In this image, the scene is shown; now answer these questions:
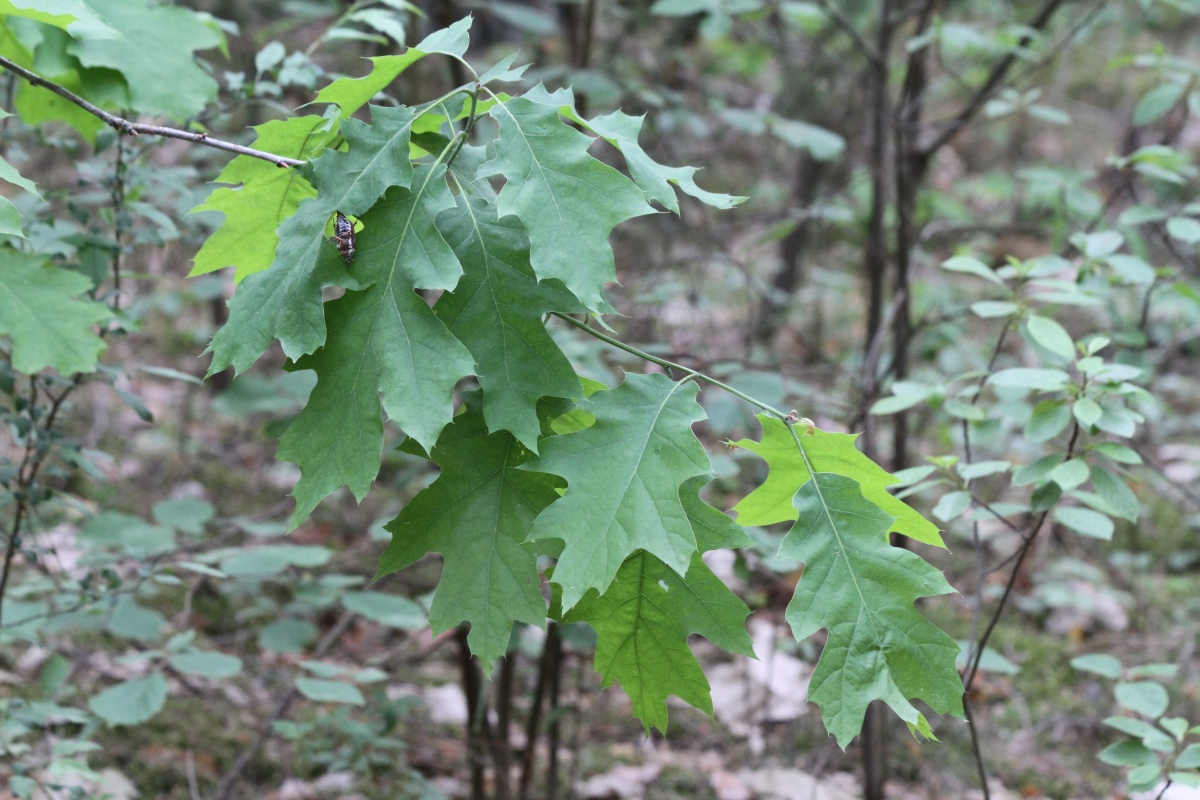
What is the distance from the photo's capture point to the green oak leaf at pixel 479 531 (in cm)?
105

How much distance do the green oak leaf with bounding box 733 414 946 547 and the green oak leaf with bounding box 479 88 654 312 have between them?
262 millimetres

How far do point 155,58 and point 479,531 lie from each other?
3.49ft

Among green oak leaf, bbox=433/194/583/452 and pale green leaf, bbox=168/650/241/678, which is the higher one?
green oak leaf, bbox=433/194/583/452

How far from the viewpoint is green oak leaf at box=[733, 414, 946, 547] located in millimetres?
1082

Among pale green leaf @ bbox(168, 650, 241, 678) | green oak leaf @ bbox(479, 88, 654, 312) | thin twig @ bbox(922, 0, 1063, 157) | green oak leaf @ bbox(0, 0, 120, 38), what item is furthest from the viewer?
thin twig @ bbox(922, 0, 1063, 157)

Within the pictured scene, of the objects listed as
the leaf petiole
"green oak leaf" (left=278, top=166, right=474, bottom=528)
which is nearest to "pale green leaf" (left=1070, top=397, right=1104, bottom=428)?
the leaf petiole

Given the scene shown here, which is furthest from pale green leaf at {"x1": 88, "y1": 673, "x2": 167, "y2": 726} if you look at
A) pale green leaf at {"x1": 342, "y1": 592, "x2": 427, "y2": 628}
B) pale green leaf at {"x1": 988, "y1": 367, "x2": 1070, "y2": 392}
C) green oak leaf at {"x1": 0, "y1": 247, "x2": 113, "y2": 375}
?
pale green leaf at {"x1": 988, "y1": 367, "x2": 1070, "y2": 392}

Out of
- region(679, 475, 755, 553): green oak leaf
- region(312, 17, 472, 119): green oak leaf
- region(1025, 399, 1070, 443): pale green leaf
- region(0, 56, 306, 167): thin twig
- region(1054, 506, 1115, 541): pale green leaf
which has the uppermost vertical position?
region(312, 17, 472, 119): green oak leaf

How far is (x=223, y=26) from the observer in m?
1.82

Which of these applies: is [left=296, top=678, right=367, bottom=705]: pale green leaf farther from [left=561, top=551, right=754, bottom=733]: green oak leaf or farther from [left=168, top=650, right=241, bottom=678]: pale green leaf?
[left=561, top=551, right=754, bottom=733]: green oak leaf

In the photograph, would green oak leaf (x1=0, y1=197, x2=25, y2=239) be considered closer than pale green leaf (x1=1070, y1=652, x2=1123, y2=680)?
Yes

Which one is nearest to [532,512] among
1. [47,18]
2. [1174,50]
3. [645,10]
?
[47,18]

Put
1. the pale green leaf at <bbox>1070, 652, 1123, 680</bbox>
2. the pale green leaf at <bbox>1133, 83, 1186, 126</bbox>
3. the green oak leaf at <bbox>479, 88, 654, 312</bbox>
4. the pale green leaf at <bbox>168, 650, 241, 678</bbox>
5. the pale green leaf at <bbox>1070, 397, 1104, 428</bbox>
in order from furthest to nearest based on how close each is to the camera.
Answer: the pale green leaf at <bbox>1133, 83, 1186, 126</bbox>, the pale green leaf at <bbox>168, 650, 241, 678</bbox>, the pale green leaf at <bbox>1070, 652, 1123, 680</bbox>, the pale green leaf at <bbox>1070, 397, 1104, 428</bbox>, the green oak leaf at <bbox>479, 88, 654, 312</bbox>

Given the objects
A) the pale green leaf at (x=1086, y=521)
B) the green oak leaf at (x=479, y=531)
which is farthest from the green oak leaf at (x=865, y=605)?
the pale green leaf at (x=1086, y=521)
